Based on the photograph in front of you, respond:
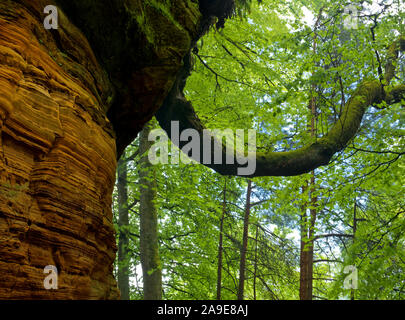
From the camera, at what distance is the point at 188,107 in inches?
195

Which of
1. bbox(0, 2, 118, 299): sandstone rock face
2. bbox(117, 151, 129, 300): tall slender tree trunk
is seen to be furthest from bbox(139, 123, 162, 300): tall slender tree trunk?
bbox(0, 2, 118, 299): sandstone rock face

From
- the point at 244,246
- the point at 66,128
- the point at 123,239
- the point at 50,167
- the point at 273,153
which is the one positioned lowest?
the point at 244,246

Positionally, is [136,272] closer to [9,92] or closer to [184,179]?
[184,179]

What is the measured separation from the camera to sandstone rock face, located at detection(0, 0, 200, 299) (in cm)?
192

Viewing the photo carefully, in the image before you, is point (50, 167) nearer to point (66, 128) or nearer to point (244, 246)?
point (66, 128)

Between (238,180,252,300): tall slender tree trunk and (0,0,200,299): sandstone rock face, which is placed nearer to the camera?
(0,0,200,299): sandstone rock face

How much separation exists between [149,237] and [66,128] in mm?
6191

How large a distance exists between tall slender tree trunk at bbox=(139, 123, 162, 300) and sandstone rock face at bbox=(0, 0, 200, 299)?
16.1 feet

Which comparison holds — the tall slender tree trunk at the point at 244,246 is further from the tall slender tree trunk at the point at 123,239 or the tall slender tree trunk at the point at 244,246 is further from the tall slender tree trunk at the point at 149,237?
the tall slender tree trunk at the point at 123,239

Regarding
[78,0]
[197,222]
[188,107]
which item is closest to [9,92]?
[78,0]

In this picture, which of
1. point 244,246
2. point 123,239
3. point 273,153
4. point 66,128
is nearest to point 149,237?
point 123,239

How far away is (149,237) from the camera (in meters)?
8.12

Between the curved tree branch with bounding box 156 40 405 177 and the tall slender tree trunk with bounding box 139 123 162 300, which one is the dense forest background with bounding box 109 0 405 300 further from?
the curved tree branch with bounding box 156 40 405 177
